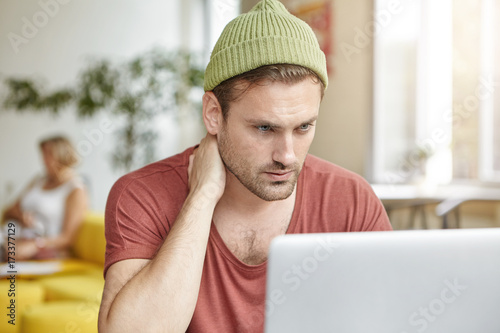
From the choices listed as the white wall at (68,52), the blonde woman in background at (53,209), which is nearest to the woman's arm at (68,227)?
the blonde woman in background at (53,209)

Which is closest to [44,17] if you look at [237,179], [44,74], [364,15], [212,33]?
[44,74]

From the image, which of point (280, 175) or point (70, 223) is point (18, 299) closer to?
point (70, 223)

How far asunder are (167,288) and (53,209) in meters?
2.85

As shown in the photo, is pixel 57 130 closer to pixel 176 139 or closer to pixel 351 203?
pixel 176 139

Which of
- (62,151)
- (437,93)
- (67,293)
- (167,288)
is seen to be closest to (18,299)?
(67,293)

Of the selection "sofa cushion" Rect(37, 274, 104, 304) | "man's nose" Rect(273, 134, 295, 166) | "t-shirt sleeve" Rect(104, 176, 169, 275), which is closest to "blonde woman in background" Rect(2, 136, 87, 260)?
"sofa cushion" Rect(37, 274, 104, 304)

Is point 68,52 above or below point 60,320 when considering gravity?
above

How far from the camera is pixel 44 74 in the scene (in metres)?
5.58

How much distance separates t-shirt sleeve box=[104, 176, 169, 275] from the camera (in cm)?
113

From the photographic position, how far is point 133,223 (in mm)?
1177

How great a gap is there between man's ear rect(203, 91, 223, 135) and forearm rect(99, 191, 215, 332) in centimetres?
24

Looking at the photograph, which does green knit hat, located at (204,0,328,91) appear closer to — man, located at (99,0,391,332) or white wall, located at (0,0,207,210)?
man, located at (99,0,391,332)

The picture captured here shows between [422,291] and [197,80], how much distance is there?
13.8ft

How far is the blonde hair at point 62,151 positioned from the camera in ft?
12.5
